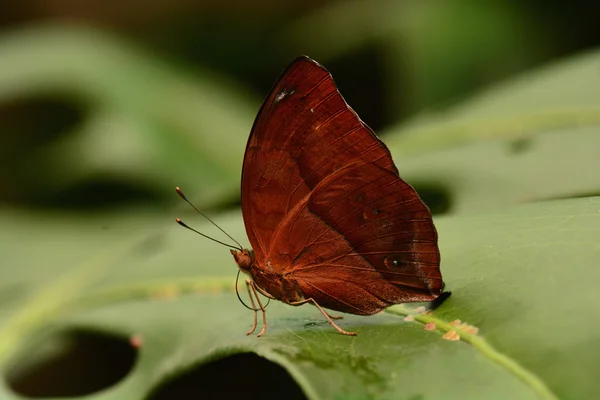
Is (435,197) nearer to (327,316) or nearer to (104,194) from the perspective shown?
(327,316)

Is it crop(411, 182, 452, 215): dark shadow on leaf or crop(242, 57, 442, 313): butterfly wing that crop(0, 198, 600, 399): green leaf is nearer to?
crop(242, 57, 442, 313): butterfly wing

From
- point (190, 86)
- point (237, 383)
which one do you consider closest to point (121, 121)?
point (190, 86)

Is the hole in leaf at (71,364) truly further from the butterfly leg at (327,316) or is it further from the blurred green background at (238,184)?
the butterfly leg at (327,316)

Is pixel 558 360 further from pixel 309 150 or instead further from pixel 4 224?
pixel 4 224

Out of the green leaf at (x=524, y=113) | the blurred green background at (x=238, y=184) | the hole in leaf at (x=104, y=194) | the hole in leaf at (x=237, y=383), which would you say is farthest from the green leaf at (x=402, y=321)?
the hole in leaf at (x=104, y=194)

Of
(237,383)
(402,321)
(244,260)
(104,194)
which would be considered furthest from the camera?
(104,194)

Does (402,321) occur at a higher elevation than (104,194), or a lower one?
higher
